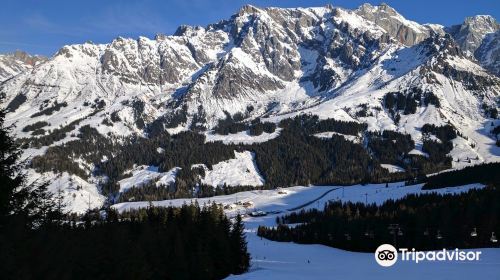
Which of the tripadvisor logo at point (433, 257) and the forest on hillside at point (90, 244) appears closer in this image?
the forest on hillside at point (90, 244)

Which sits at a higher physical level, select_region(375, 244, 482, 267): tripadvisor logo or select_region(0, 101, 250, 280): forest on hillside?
select_region(0, 101, 250, 280): forest on hillside

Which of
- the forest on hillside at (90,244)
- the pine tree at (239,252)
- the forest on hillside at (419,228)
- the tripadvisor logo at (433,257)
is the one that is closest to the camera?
the forest on hillside at (90,244)

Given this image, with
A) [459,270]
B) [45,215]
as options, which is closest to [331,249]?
[459,270]

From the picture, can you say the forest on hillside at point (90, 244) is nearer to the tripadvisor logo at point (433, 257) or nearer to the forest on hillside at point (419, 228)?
the tripadvisor logo at point (433, 257)

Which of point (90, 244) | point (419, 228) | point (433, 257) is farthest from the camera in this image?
point (419, 228)

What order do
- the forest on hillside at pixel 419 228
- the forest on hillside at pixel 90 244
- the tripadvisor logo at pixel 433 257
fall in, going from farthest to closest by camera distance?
the forest on hillside at pixel 419 228 < the tripadvisor logo at pixel 433 257 < the forest on hillside at pixel 90 244

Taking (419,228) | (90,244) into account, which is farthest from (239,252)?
(419,228)

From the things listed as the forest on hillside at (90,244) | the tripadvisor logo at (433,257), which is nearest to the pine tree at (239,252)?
the forest on hillside at (90,244)

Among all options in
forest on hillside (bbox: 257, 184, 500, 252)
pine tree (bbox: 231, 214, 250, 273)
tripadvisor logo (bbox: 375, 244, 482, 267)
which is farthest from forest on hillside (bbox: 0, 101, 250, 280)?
forest on hillside (bbox: 257, 184, 500, 252)

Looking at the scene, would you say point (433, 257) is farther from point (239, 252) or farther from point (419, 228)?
point (419, 228)

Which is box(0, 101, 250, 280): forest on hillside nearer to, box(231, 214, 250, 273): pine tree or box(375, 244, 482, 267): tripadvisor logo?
box(231, 214, 250, 273): pine tree

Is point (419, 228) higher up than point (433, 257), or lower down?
higher up

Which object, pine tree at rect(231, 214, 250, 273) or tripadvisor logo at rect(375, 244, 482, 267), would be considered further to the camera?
tripadvisor logo at rect(375, 244, 482, 267)

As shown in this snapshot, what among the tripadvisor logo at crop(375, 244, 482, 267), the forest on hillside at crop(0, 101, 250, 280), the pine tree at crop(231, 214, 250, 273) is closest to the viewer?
the forest on hillside at crop(0, 101, 250, 280)
